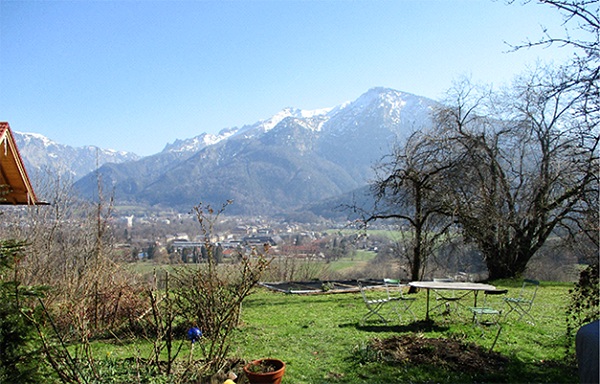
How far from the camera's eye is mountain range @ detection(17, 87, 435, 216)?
11606 cm

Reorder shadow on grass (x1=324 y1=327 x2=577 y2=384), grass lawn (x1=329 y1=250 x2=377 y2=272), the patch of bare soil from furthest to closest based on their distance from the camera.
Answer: grass lawn (x1=329 y1=250 x2=377 y2=272)
the patch of bare soil
shadow on grass (x1=324 y1=327 x2=577 y2=384)

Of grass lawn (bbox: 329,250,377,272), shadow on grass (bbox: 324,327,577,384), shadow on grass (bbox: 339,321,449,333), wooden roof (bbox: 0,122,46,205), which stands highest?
wooden roof (bbox: 0,122,46,205)

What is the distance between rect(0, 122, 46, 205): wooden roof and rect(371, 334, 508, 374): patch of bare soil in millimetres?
5159

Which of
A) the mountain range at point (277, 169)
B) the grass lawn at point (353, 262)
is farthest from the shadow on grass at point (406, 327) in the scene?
the mountain range at point (277, 169)

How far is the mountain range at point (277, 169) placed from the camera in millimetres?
116062

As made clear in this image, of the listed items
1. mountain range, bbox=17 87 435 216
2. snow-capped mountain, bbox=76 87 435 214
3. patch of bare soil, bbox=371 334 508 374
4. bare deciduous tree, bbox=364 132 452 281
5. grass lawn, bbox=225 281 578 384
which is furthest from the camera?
snow-capped mountain, bbox=76 87 435 214

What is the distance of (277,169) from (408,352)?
136 meters

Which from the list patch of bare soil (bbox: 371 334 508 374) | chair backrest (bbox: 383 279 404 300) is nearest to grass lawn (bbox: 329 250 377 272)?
chair backrest (bbox: 383 279 404 300)

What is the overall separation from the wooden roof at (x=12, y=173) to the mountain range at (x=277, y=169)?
89.0 m

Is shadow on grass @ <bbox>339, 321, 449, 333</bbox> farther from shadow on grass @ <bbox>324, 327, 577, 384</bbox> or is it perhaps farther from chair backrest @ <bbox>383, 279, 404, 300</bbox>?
shadow on grass @ <bbox>324, 327, 577, 384</bbox>

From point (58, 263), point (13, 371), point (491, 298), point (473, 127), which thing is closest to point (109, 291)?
point (13, 371)

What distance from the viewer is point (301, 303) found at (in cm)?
1080

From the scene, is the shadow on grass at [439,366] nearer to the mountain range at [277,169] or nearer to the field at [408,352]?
the field at [408,352]

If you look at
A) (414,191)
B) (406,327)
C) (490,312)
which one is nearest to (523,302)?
(490,312)
